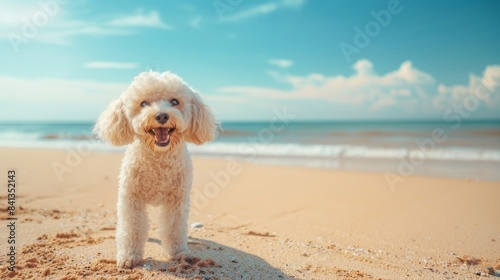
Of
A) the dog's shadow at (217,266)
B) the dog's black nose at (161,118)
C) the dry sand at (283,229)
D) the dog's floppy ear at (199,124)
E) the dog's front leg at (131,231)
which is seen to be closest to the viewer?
the dog's black nose at (161,118)

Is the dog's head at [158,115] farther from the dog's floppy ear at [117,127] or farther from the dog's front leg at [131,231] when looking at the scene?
the dog's front leg at [131,231]

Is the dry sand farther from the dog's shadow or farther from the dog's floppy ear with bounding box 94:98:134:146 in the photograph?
the dog's floppy ear with bounding box 94:98:134:146

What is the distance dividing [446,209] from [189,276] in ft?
17.0

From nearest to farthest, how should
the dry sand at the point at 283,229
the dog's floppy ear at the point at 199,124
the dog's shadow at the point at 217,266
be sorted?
the dog's shadow at the point at 217,266 → the dry sand at the point at 283,229 → the dog's floppy ear at the point at 199,124

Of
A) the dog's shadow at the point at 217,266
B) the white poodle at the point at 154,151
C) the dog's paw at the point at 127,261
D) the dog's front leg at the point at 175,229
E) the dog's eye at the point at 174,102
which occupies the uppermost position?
the dog's eye at the point at 174,102

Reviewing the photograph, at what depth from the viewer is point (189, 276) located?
10.7 ft

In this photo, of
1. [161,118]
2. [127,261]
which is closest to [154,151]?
[161,118]

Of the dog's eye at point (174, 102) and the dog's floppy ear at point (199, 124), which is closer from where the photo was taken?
the dog's eye at point (174, 102)

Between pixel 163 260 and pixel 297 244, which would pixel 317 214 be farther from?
pixel 163 260

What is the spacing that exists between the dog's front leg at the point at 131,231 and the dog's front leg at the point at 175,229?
0.73 feet

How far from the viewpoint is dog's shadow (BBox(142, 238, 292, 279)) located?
132 inches

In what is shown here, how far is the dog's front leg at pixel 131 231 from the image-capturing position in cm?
348

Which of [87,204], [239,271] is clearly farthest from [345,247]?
[87,204]

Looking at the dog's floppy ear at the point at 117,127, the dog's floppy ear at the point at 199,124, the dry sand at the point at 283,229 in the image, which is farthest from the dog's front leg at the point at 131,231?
the dog's floppy ear at the point at 199,124
